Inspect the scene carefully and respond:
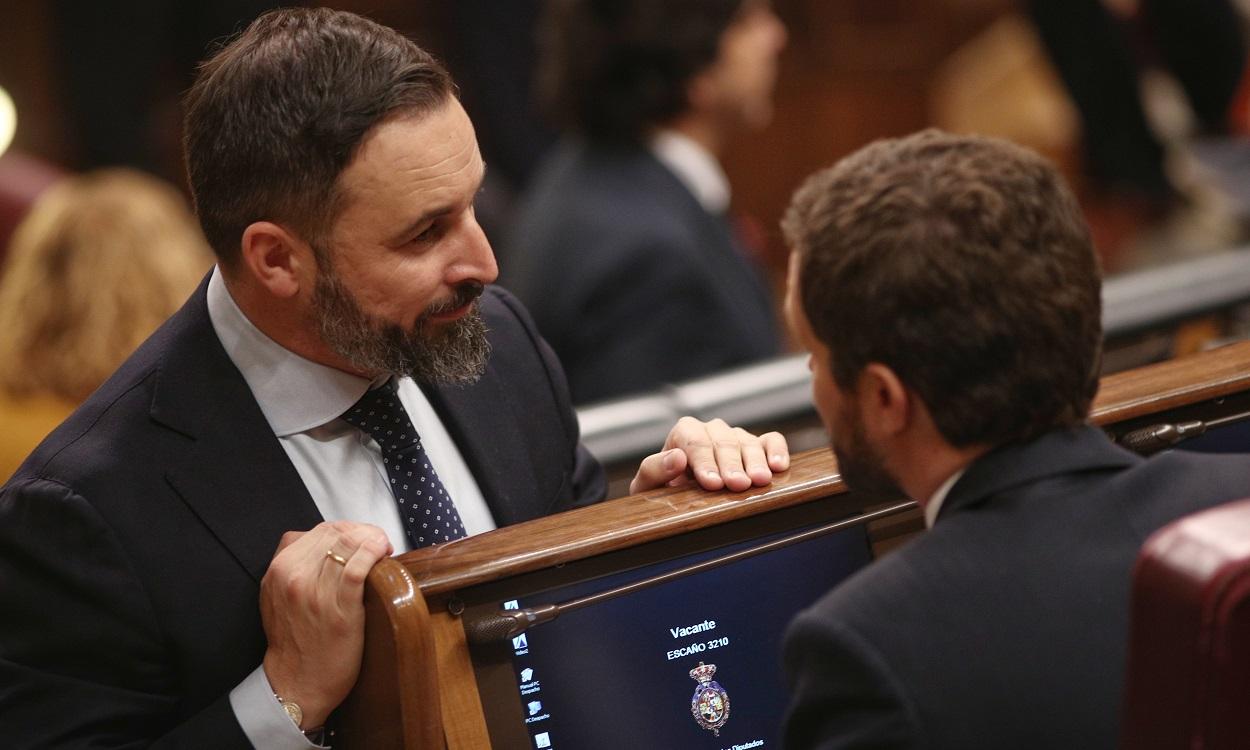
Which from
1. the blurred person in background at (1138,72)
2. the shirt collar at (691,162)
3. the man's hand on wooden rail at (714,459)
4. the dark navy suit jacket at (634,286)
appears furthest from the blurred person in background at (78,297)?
the blurred person in background at (1138,72)

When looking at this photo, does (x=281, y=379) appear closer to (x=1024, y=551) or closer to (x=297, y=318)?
(x=297, y=318)

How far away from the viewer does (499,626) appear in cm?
148

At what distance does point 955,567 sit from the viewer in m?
1.24

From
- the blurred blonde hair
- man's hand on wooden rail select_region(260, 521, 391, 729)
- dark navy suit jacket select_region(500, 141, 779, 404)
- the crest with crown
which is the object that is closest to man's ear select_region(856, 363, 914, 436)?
the crest with crown

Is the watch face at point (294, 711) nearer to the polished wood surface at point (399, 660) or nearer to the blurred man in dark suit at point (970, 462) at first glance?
the polished wood surface at point (399, 660)

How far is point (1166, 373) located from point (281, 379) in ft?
3.47

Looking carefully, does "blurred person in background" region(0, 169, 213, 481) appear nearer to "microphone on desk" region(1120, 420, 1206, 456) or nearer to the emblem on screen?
the emblem on screen

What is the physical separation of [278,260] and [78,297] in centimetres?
153

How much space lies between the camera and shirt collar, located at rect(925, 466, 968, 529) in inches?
53.6

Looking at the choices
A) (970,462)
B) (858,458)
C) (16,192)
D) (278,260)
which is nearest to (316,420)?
(278,260)

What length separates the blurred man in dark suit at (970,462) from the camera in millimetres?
1194

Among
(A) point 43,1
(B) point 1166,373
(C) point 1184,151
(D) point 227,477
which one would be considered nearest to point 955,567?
(B) point 1166,373

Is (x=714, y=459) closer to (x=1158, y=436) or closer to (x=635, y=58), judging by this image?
(x=1158, y=436)

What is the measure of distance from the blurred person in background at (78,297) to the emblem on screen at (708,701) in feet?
5.74
